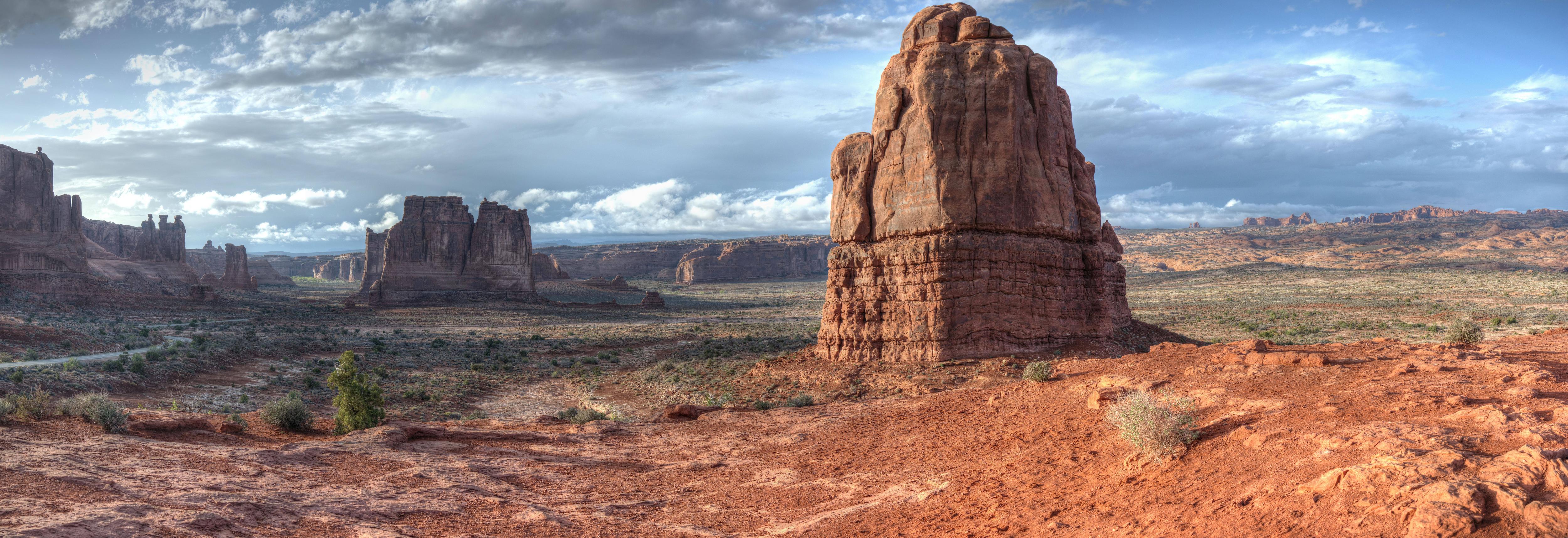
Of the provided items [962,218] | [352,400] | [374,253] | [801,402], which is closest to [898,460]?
[801,402]

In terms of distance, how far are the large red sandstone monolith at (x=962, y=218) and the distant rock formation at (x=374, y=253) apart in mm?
96395

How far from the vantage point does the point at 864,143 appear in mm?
21406

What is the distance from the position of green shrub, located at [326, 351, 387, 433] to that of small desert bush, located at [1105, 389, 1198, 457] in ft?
38.7

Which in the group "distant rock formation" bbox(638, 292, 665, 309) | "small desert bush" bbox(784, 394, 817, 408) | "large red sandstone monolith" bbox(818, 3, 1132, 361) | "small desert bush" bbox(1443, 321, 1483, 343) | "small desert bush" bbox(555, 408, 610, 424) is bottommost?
"distant rock formation" bbox(638, 292, 665, 309)

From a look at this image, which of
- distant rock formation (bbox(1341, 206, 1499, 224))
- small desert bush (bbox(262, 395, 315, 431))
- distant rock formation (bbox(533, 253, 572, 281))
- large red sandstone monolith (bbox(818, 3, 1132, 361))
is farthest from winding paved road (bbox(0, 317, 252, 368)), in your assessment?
distant rock formation (bbox(1341, 206, 1499, 224))

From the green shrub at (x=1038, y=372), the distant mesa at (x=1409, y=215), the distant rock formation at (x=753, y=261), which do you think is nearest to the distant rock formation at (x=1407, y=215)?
the distant mesa at (x=1409, y=215)

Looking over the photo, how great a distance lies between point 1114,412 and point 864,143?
46.3 ft

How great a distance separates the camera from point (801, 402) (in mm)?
16406

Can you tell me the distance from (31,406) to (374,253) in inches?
4250

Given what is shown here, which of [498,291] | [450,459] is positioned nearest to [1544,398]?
[450,459]

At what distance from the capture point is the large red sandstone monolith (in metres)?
19.0

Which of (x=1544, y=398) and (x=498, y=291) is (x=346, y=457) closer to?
(x=1544, y=398)

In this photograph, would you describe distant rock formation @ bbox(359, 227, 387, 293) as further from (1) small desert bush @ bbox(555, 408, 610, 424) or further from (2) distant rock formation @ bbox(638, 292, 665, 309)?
(1) small desert bush @ bbox(555, 408, 610, 424)

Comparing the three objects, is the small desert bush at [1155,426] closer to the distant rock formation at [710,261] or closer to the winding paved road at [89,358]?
the winding paved road at [89,358]
